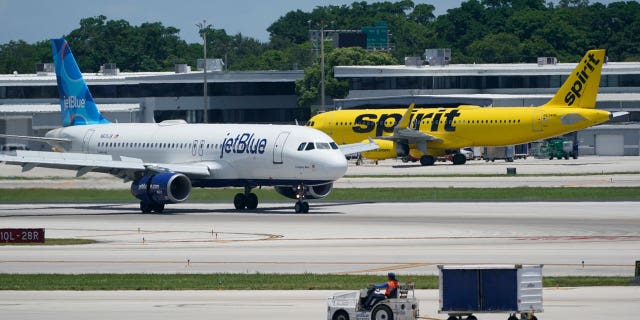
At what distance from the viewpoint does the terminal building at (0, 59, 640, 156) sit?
13462 cm

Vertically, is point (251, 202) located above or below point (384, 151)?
above

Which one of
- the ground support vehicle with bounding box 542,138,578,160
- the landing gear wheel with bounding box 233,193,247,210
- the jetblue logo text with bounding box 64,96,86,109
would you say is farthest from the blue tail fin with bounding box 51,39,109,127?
the ground support vehicle with bounding box 542,138,578,160

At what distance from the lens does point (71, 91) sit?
73.1 meters

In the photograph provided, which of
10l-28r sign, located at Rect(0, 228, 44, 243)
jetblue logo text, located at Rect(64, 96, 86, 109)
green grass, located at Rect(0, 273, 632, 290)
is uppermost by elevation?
jetblue logo text, located at Rect(64, 96, 86, 109)

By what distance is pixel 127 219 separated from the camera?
59.9 m

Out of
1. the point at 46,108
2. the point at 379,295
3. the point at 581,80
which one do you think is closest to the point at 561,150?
the point at 581,80

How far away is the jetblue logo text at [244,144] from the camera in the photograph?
62812 mm

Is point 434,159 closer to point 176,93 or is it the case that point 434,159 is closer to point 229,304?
point 176,93

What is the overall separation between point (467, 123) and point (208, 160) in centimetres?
5013

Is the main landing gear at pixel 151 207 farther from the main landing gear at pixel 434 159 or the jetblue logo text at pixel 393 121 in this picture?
the jetblue logo text at pixel 393 121

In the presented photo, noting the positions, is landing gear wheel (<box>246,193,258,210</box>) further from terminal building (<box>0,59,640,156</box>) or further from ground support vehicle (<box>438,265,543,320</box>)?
terminal building (<box>0,59,640,156</box>)

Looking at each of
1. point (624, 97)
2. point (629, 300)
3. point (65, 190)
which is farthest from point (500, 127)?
point (629, 300)

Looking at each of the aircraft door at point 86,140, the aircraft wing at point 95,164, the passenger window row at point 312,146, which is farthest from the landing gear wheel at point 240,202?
the aircraft door at point 86,140

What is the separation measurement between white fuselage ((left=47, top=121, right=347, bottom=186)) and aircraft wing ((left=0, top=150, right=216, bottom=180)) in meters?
0.98
